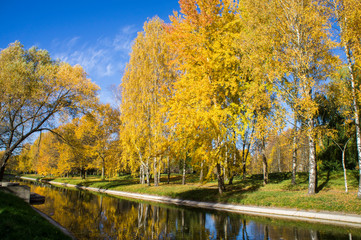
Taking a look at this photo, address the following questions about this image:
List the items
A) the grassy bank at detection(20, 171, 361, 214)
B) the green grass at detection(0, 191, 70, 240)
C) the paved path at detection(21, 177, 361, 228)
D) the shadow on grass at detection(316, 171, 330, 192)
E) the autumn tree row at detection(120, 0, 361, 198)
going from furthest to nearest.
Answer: the shadow on grass at detection(316, 171, 330, 192), the autumn tree row at detection(120, 0, 361, 198), the grassy bank at detection(20, 171, 361, 214), the paved path at detection(21, 177, 361, 228), the green grass at detection(0, 191, 70, 240)

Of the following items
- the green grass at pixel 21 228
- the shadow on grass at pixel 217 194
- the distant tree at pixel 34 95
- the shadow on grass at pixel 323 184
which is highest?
the distant tree at pixel 34 95

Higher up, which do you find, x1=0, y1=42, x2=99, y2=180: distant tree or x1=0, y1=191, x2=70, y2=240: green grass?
x1=0, y1=42, x2=99, y2=180: distant tree

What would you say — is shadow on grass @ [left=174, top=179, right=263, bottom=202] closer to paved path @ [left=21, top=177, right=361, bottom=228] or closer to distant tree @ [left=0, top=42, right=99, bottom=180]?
paved path @ [left=21, top=177, right=361, bottom=228]

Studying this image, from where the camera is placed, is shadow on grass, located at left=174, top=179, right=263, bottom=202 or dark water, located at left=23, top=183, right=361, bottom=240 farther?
shadow on grass, located at left=174, top=179, right=263, bottom=202

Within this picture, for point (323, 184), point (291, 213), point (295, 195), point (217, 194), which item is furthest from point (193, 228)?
point (323, 184)

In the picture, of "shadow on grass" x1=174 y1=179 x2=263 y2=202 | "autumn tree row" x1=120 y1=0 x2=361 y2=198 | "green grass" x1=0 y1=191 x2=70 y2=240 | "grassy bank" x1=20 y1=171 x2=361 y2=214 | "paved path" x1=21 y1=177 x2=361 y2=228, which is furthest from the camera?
"shadow on grass" x1=174 y1=179 x2=263 y2=202

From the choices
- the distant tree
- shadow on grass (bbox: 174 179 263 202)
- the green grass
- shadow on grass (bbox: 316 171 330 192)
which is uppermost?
the distant tree

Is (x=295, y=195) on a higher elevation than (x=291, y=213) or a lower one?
higher

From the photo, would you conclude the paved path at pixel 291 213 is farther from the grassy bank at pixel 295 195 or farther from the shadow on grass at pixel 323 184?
the shadow on grass at pixel 323 184

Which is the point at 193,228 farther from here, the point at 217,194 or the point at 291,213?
the point at 217,194

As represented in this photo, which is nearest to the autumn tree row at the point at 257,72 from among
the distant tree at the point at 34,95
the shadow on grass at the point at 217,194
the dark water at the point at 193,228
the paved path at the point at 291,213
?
the shadow on grass at the point at 217,194

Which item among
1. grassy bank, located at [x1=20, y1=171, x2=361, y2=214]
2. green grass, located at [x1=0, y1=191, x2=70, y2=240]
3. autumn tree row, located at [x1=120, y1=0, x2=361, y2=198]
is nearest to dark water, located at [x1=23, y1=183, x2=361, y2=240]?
green grass, located at [x1=0, y1=191, x2=70, y2=240]

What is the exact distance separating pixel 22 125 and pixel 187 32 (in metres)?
14.8

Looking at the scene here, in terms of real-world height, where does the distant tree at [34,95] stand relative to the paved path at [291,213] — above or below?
above
